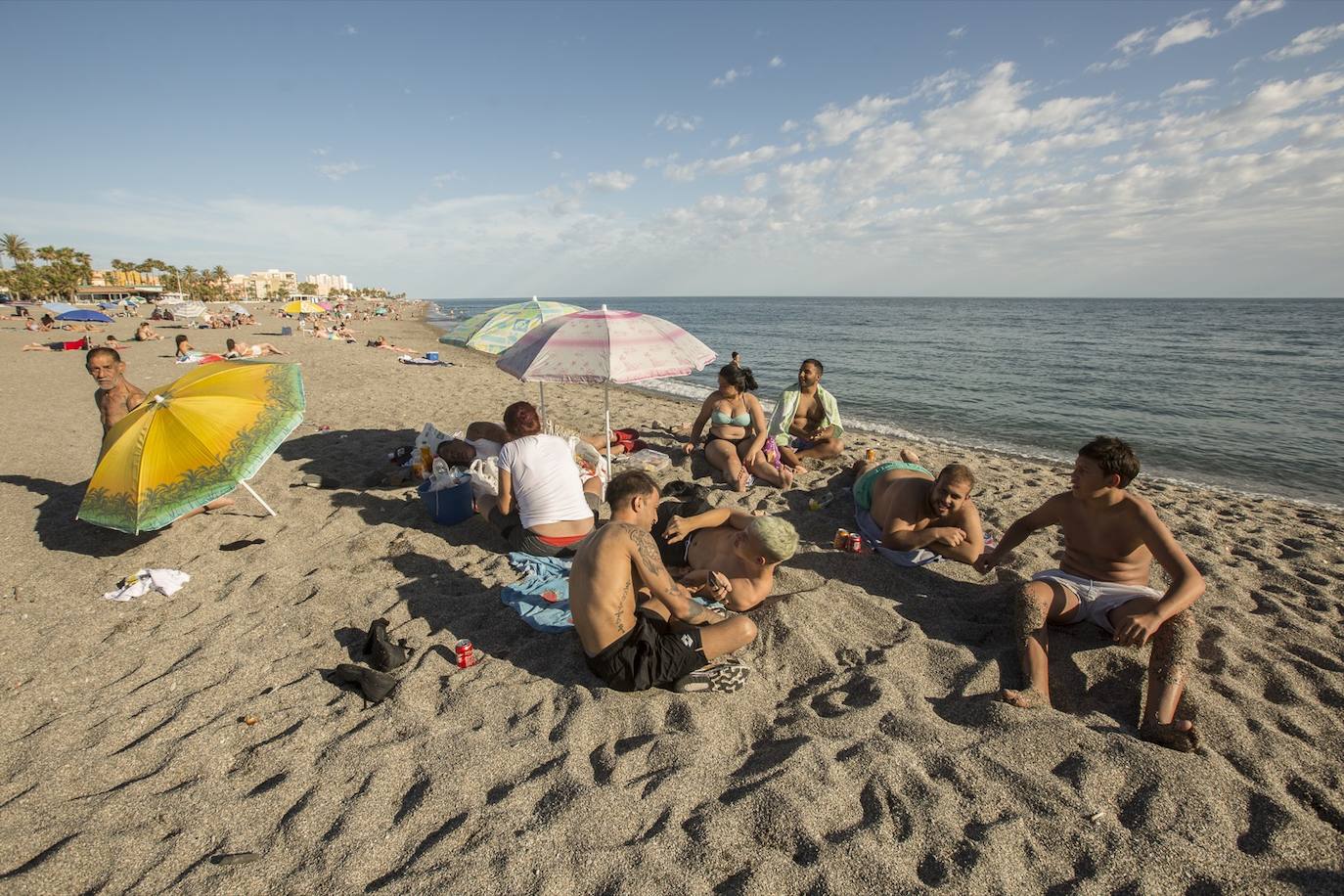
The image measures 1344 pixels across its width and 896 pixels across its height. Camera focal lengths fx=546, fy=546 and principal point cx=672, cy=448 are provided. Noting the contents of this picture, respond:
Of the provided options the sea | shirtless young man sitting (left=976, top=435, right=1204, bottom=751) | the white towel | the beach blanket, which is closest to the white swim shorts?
shirtless young man sitting (left=976, top=435, right=1204, bottom=751)

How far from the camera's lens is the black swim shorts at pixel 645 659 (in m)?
3.19

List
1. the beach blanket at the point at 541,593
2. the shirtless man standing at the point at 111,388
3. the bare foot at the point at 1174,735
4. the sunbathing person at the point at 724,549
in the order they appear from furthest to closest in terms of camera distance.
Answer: the shirtless man standing at the point at 111,388 → the beach blanket at the point at 541,593 → the sunbathing person at the point at 724,549 → the bare foot at the point at 1174,735

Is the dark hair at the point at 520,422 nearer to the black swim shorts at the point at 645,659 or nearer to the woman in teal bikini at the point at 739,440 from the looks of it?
the black swim shorts at the point at 645,659

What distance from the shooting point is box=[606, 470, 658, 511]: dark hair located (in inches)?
134

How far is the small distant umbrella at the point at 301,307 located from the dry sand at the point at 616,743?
29.9 meters

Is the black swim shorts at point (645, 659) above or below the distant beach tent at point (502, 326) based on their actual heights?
below

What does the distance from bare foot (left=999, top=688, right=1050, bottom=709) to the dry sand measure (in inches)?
3.5

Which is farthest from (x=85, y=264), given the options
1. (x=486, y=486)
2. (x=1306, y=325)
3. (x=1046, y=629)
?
(x=1306, y=325)

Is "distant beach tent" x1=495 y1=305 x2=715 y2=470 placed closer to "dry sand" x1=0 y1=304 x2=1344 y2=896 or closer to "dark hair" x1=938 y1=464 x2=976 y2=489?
"dry sand" x1=0 y1=304 x2=1344 y2=896

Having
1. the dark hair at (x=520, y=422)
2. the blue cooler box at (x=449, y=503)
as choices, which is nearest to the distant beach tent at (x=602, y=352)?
the dark hair at (x=520, y=422)

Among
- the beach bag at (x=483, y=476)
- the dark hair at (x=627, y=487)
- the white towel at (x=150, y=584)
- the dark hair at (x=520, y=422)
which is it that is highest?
the dark hair at (x=520, y=422)

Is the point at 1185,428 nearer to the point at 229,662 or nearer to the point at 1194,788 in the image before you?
the point at 1194,788

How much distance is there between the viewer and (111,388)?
548 cm

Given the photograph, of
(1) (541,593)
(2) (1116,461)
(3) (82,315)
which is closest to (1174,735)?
(2) (1116,461)
